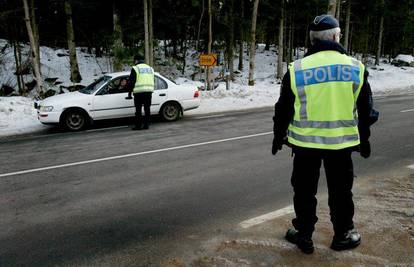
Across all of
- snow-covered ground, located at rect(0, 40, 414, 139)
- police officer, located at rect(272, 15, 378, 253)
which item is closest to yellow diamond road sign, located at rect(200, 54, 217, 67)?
snow-covered ground, located at rect(0, 40, 414, 139)

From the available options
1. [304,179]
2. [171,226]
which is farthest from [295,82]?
[171,226]

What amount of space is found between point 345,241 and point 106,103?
851 cm

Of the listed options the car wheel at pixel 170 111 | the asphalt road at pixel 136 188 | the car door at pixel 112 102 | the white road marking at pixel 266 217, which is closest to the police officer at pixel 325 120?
the white road marking at pixel 266 217

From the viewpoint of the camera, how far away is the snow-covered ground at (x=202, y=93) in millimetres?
11641

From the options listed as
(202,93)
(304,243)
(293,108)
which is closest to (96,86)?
(202,93)

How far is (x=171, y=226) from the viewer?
13.4ft

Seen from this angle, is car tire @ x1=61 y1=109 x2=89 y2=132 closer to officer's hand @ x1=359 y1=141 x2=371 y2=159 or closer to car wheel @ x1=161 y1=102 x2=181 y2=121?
car wheel @ x1=161 y1=102 x2=181 y2=121

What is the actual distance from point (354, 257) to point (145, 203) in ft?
8.44

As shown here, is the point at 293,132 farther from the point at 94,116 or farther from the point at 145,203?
the point at 94,116

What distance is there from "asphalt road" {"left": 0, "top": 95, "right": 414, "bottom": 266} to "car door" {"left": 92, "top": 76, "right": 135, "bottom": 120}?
54.2 inches

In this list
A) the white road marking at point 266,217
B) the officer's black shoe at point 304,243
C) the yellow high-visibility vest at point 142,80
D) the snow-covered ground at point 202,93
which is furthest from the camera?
the snow-covered ground at point 202,93

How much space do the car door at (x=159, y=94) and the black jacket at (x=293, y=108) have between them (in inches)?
326

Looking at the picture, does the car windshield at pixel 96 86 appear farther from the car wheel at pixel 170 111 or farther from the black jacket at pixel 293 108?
the black jacket at pixel 293 108

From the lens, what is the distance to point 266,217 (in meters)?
4.21
